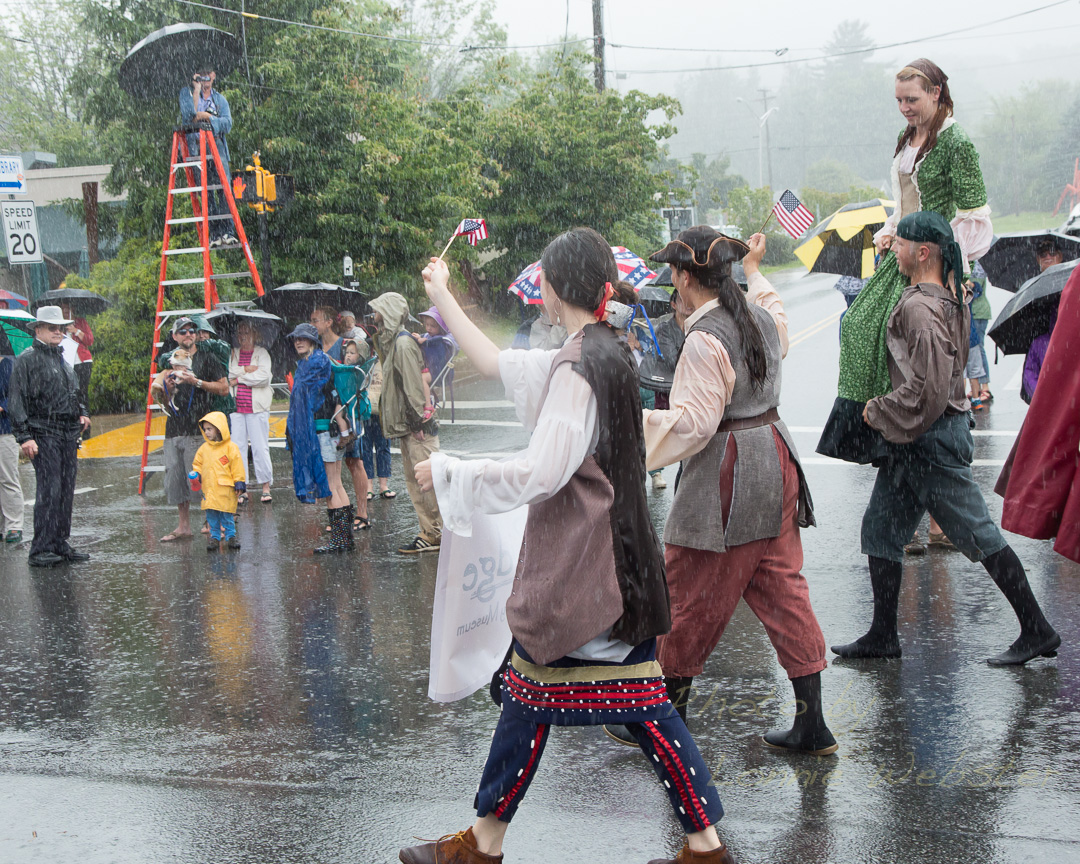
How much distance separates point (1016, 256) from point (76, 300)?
1308 cm

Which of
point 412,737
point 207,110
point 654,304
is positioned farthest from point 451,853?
point 207,110

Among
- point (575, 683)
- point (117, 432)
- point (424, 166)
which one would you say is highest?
point (424, 166)

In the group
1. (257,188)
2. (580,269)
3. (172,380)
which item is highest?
(257,188)

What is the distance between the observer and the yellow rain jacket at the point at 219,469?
8.45 m

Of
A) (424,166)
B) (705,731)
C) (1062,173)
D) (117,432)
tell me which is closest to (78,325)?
(117,432)

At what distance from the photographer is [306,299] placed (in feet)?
38.4

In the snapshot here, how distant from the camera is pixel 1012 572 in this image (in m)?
4.68

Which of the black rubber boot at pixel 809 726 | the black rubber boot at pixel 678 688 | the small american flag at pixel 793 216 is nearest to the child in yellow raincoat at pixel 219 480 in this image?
the small american flag at pixel 793 216

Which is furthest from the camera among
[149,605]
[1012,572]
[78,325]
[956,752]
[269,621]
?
[78,325]

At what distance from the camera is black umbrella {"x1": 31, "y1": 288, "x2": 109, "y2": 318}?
15688 mm

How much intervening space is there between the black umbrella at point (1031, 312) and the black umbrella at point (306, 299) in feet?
24.4

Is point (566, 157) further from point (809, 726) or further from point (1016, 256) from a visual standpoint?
point (809, 726)

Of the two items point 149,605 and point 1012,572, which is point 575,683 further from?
point 149,605

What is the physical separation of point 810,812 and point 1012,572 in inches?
65.2
